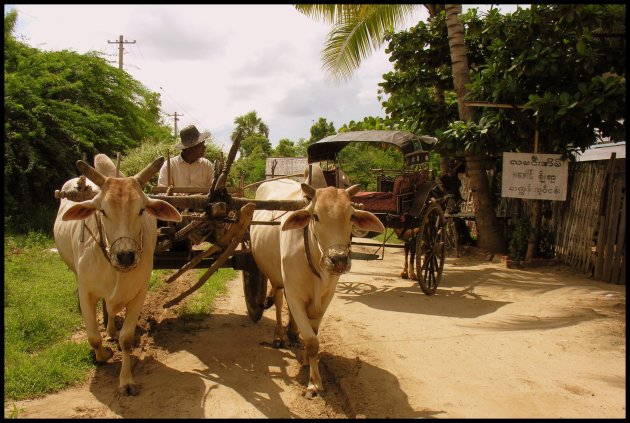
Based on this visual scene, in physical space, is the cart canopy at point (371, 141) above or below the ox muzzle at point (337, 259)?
above

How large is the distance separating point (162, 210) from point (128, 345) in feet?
3.89

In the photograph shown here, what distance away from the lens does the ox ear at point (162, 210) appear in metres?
3.83

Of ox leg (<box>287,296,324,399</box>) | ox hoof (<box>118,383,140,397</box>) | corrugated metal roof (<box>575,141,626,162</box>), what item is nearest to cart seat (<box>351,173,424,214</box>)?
ox leg (<box>287,296,324,399</box>)

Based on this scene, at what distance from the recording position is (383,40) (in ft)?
36.7

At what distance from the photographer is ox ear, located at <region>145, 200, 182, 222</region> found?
3.83m

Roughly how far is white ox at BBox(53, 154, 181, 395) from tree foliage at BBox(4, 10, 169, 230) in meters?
6.71

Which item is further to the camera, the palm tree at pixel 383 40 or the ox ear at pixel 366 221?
the palm tree at pixel 383 40

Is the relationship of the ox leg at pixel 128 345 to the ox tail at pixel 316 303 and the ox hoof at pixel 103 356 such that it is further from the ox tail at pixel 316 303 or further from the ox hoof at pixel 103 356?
the ox tail at pixel 316 303

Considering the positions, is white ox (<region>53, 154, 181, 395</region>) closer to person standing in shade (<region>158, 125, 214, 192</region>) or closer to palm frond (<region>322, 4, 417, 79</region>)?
person standing in shade (<region>158, 125, 214, 192</region>)

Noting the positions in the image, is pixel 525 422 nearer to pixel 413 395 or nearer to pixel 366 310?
pixel 413 395

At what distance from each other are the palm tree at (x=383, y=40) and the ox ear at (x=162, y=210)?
731cm

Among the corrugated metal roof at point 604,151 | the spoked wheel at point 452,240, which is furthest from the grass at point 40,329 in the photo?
the corrugated metal roof at point 604,151

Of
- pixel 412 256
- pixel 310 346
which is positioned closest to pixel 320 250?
pixel 310 346

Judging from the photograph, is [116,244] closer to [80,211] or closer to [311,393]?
[80,211]
